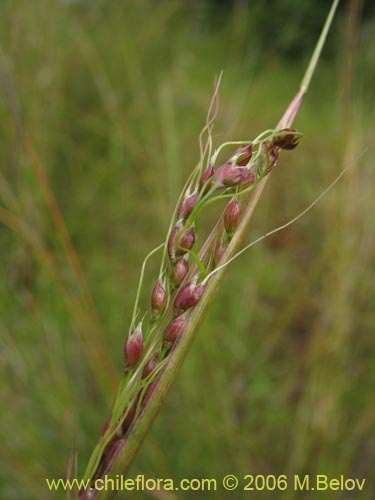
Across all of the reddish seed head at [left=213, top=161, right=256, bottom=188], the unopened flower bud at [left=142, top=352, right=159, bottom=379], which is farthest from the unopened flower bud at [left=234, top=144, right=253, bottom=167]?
the unopened flower bud at [left=142, top=352, right=159, bottom=379]

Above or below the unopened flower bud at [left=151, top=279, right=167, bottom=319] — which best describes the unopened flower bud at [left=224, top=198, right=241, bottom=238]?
above

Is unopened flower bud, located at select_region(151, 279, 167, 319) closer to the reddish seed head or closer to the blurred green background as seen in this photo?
the reddish seed head

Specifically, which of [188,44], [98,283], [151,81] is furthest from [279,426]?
[188,44]

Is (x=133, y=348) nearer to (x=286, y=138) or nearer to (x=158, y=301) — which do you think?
(x=158, y=301)

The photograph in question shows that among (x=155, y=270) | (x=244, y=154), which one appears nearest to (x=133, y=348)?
(x=244, y=154)

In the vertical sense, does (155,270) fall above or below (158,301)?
below

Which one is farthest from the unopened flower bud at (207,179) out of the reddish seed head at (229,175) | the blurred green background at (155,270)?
the blurred green background at (155,270)

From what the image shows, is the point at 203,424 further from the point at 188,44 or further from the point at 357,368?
the point at 188,44
